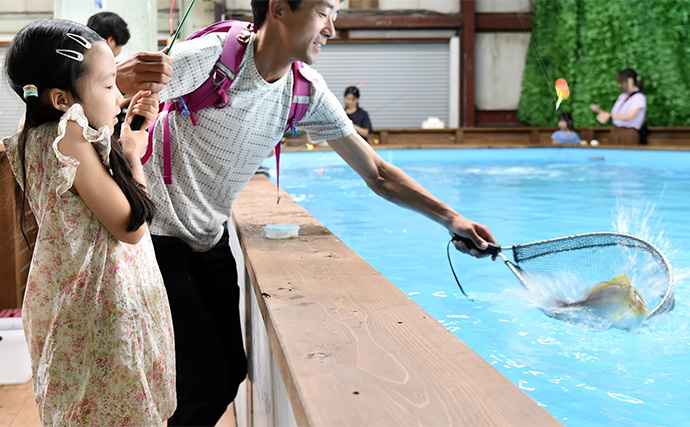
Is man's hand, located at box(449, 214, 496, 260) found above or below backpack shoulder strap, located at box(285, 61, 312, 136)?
below

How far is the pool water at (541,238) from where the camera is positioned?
2279 millimetres

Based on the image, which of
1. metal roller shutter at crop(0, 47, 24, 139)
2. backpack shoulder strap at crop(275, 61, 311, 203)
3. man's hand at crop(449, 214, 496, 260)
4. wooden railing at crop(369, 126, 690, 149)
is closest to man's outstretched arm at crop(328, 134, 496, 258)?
man's hand at crop(449, 214, 496, 260)

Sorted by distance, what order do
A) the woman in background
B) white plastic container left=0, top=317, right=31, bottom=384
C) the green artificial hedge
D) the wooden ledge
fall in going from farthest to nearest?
the green artificial hedge → the woman in background → white plastic container left=0, top=317, right=31, bottom=384 → the wooden ledge

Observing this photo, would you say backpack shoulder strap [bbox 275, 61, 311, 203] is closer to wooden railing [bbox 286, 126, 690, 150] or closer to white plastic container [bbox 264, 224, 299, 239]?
white plastic container [bbox 264, 224, 299, 239]

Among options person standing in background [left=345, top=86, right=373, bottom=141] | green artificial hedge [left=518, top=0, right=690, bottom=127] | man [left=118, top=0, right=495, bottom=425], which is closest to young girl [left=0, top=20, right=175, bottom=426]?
man [left=118, top=0, right=495, bottom=425]

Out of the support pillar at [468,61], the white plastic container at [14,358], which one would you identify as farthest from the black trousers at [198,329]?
the support pillar at [468,61]

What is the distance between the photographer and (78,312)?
53.9 inches

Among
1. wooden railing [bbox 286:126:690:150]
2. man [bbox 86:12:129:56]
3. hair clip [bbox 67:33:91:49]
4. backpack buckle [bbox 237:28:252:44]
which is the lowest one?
wooden railing [bbox 286:126:690:150]

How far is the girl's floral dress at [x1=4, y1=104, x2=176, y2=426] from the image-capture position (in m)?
1.36

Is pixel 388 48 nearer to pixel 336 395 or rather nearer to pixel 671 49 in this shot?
pixel 671 49

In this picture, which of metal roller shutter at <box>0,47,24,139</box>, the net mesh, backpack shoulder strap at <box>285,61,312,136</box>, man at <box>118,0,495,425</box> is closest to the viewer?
metal roller shutter at <box>0,47,24,139</box>

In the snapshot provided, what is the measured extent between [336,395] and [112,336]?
633mm

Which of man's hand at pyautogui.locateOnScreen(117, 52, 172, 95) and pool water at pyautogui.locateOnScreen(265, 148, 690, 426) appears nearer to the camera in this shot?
man's hand at pyautogui.locateOnScreen(117, 52, 172, 95)

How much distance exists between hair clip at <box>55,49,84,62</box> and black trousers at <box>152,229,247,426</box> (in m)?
0.70
